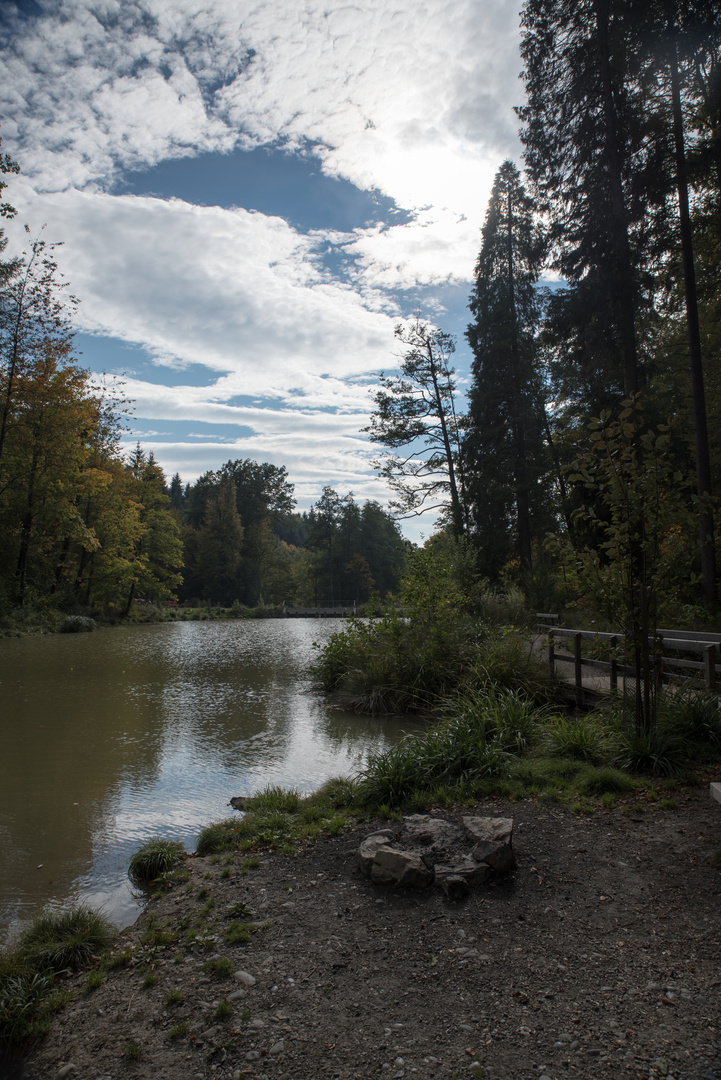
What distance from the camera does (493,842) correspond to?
11.6ft

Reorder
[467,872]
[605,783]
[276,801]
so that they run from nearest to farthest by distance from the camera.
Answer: [467,872], [605,783], [276,801]

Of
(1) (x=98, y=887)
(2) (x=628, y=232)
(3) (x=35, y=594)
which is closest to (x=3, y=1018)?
(1) (x=98, y=887)

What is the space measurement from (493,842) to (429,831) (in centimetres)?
58

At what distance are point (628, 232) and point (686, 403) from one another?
725 cm

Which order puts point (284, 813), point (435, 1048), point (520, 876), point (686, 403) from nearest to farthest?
point (435, 1048)
point (520, 876)
point (284, 813)
point (686, 403)

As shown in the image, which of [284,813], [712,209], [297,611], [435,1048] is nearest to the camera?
[435,1048]

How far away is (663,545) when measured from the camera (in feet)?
17.9

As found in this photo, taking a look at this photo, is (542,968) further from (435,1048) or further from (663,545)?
(663,545)

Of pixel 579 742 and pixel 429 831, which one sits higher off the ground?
pixel 579 742

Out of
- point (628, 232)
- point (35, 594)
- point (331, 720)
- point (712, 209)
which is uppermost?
point (712, 209)

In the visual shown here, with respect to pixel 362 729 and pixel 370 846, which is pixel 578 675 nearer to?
pixel 362 729

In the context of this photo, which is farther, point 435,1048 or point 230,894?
point 230,894

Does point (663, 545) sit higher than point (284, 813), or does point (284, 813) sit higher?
point (663, 545)

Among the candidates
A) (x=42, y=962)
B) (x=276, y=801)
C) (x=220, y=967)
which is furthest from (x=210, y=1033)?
(x=276, y=801)
